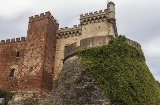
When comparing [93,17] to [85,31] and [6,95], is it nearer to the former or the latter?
[85,31]

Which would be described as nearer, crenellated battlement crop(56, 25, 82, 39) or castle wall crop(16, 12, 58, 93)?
castle wall crop(16, 12, 58, 93)

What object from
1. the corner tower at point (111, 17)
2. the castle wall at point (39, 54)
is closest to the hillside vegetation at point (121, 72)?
the castle wall at point (39, 54)

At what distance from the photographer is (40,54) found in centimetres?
2736

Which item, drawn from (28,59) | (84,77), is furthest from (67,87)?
(28,59)

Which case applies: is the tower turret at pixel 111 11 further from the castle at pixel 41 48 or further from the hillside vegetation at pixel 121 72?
the hillside vegetation at pixel 121 72

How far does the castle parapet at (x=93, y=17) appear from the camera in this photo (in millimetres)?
28469

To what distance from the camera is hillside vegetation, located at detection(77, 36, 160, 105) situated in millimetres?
12750

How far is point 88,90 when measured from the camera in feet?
43.5

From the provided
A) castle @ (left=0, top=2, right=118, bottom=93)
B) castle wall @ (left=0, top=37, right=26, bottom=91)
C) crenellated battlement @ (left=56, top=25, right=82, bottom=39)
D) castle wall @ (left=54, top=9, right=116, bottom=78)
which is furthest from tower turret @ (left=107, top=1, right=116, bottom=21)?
castle wall @ (left=0, top=37, right=26, bottom=91)

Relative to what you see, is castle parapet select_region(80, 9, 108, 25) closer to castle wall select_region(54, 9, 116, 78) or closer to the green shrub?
castle wall select_region(54, 9, 116, 78)

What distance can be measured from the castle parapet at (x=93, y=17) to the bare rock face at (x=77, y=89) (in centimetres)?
1409

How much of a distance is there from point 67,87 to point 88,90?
1543 mm

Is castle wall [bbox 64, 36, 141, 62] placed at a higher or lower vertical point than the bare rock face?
higher

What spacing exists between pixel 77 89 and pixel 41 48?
49.1 ft
